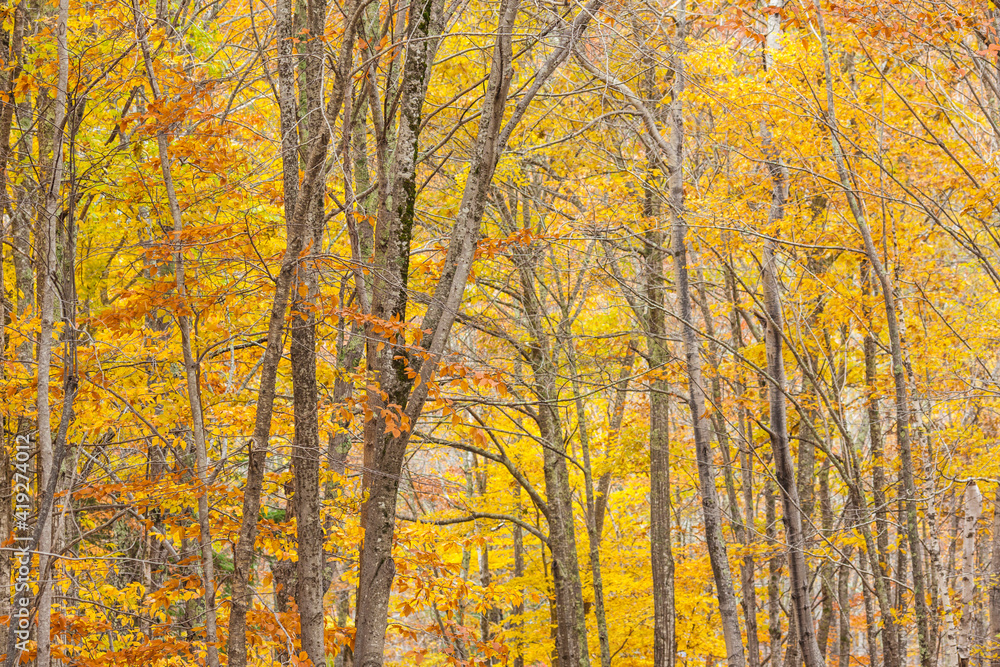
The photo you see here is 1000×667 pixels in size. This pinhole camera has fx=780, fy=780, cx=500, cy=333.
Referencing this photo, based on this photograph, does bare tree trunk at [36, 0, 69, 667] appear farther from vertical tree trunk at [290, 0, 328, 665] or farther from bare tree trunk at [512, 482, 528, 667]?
bare tree trunk at [512, 482, 528, 667]

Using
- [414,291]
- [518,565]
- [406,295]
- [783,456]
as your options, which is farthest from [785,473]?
[518,565]

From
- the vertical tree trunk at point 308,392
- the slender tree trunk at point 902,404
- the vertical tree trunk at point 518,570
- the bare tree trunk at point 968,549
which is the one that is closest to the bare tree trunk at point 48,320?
the vertical tree trunk at point 308,392

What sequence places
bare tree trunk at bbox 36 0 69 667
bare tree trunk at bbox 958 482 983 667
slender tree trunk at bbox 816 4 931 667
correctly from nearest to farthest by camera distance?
bare tree trunk at bbox 36 0 69 667, slender tree trunk at bbox 816 4 931 667, bare tree trunk at bbox 958 482 983 667

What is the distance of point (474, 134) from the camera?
11.1m

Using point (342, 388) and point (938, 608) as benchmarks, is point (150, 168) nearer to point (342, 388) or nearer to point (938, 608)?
point (342, 388)

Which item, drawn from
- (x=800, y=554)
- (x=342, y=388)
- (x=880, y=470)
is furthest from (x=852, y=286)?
(x=342, y=388)

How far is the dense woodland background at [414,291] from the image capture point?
230 inches

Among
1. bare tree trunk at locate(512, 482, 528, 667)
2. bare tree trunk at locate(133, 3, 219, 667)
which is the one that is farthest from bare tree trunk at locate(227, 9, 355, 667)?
bare tree trunk at locate(512, 482, 528, 667)

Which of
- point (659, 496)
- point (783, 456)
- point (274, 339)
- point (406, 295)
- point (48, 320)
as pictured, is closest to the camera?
point (48, 320)

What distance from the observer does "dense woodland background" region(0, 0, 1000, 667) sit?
584 centimetres

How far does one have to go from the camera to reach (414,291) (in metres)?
6.14

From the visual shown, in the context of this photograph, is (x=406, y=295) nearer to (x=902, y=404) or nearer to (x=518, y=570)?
(x=902, y=404)

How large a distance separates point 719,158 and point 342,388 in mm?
6552

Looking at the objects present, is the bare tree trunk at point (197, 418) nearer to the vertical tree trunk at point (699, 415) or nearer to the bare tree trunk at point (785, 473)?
the vertical tree trunk at point (699, 415)
